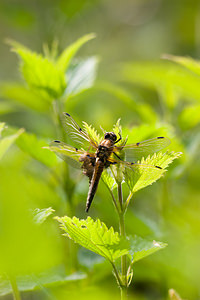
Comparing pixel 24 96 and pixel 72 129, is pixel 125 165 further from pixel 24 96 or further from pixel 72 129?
pixel 24 96

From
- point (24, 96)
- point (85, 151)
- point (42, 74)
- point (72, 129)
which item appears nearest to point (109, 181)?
point (85, 151)

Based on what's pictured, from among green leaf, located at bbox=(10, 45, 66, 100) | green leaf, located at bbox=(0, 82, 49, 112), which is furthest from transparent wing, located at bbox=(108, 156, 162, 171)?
green leaf, located at bbox=(0, 82, 49, 112)

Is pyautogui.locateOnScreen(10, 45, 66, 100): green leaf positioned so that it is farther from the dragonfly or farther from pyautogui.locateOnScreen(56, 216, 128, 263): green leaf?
pyautogui.locateOnScreen(56, 216, 128, 263): green leaf

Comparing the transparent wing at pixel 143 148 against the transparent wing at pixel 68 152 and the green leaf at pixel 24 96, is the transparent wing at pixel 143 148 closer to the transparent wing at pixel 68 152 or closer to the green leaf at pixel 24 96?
the transparent wing at pixel 68 152

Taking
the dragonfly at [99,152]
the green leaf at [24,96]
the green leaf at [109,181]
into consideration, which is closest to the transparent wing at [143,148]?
the dragonfly at [99,152]

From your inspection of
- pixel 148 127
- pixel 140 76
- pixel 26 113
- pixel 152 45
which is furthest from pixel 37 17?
pixel 148 127

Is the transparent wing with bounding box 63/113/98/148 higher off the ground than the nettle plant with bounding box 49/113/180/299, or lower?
higher

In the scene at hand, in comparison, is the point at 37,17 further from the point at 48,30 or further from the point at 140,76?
the point at 140,76
